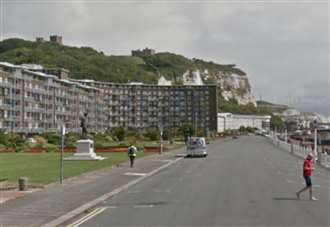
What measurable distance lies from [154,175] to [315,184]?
10.3 metres

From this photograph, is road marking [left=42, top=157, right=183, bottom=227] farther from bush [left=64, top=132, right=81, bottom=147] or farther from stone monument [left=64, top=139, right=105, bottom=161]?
bush [left=64, top=132, right=81, bottom=147]

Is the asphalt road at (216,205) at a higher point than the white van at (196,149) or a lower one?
lower

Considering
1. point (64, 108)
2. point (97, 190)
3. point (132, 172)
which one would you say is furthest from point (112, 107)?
point (97, 190)

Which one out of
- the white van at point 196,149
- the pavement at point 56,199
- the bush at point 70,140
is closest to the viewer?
the pavement at point 56,199

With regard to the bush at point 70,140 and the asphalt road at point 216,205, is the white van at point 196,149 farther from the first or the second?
the asphalt road at point 216,205

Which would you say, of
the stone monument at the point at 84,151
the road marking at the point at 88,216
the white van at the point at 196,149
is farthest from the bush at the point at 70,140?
the road marking at the point at 88,216

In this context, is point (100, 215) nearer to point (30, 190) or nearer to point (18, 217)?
point (18, 217)

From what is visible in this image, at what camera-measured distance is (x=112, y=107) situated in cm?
19975

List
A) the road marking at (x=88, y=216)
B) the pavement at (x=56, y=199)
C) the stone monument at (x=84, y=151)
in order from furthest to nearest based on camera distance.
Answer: the stone monument at (x=84, y=151) → the pavement at (x=56, y=199) → the road marking at (x=88, y=216)

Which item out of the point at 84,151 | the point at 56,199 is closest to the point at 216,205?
the point at 56,199

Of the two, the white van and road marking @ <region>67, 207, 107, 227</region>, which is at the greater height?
the white van

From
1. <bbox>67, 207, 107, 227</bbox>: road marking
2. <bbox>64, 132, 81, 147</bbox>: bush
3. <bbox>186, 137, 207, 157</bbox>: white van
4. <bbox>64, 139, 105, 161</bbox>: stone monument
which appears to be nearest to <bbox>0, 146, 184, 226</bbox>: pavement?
<bbox>67, 207, 107, 227</bbox>: road marking

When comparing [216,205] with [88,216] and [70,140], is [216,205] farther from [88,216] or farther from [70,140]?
[70,140]

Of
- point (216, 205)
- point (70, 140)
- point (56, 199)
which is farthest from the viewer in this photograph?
point (70, 140)
